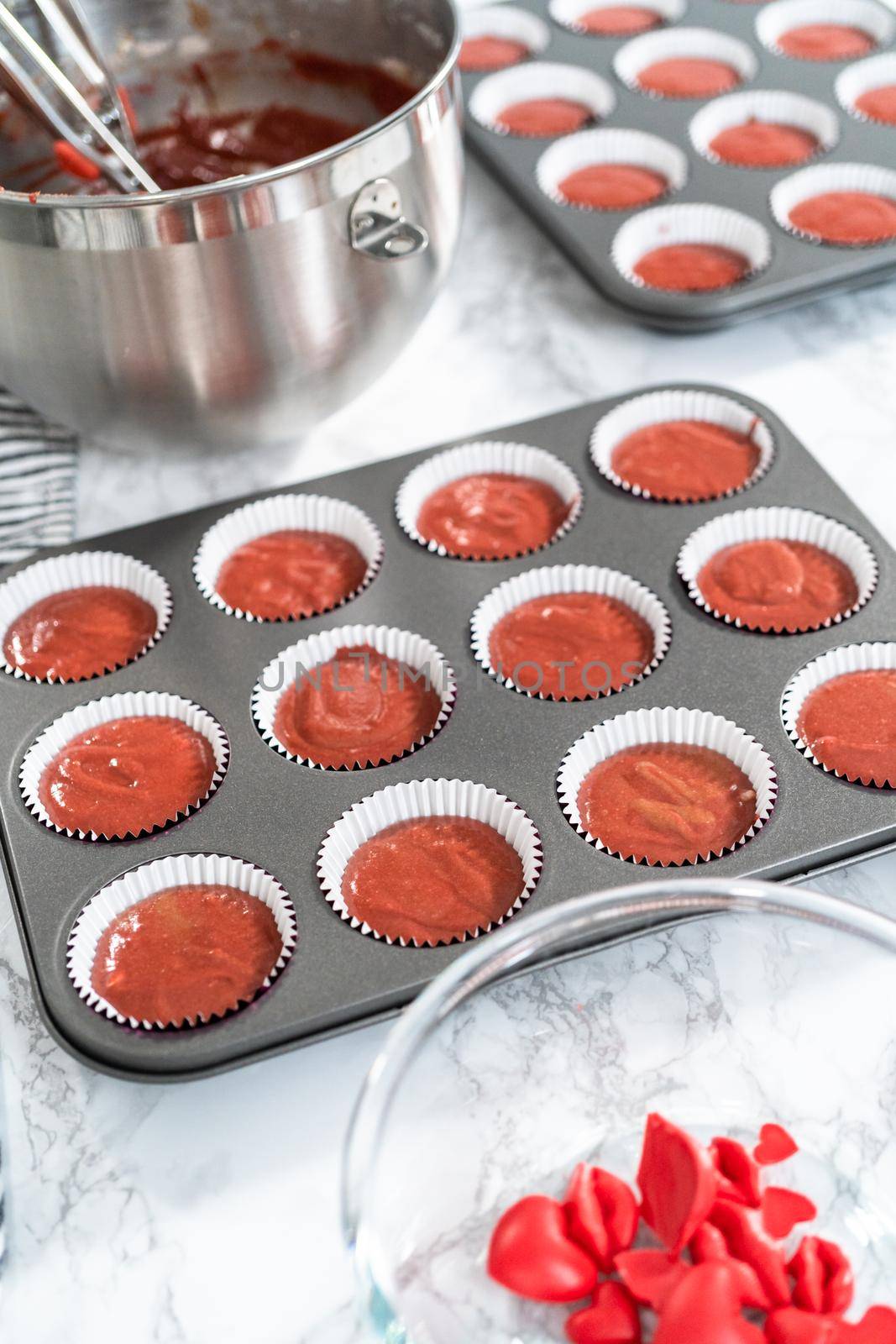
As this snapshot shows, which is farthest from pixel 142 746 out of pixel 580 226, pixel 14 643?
pixel 580 226

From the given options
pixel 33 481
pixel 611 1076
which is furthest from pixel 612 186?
pixel 611 1076

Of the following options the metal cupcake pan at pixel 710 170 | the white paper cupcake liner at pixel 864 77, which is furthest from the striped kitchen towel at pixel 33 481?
the white paper cupcake liner at pixel 864 77

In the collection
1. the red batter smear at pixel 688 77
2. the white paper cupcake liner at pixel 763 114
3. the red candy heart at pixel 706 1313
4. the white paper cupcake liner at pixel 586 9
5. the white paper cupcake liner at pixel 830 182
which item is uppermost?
the white paper cupcake liner at pixel 586 9

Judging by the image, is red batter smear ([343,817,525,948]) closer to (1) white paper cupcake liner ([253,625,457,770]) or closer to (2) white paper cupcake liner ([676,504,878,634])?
(1) white paper cupcake liner ([253,625,457,770])

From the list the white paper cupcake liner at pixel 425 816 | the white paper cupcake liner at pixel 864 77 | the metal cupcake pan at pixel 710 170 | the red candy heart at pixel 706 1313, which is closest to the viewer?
the red candy heart at pixel 706 1313

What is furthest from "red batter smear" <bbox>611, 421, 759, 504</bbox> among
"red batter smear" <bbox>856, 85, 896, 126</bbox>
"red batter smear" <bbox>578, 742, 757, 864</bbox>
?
"red batter smear" <bbox>856, 85, 896, 126</bbox>

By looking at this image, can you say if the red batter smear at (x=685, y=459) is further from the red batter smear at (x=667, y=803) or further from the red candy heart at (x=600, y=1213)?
the red candy heart at (x=600, y=1213)

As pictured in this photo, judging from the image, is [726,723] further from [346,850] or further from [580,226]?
[580,226]
